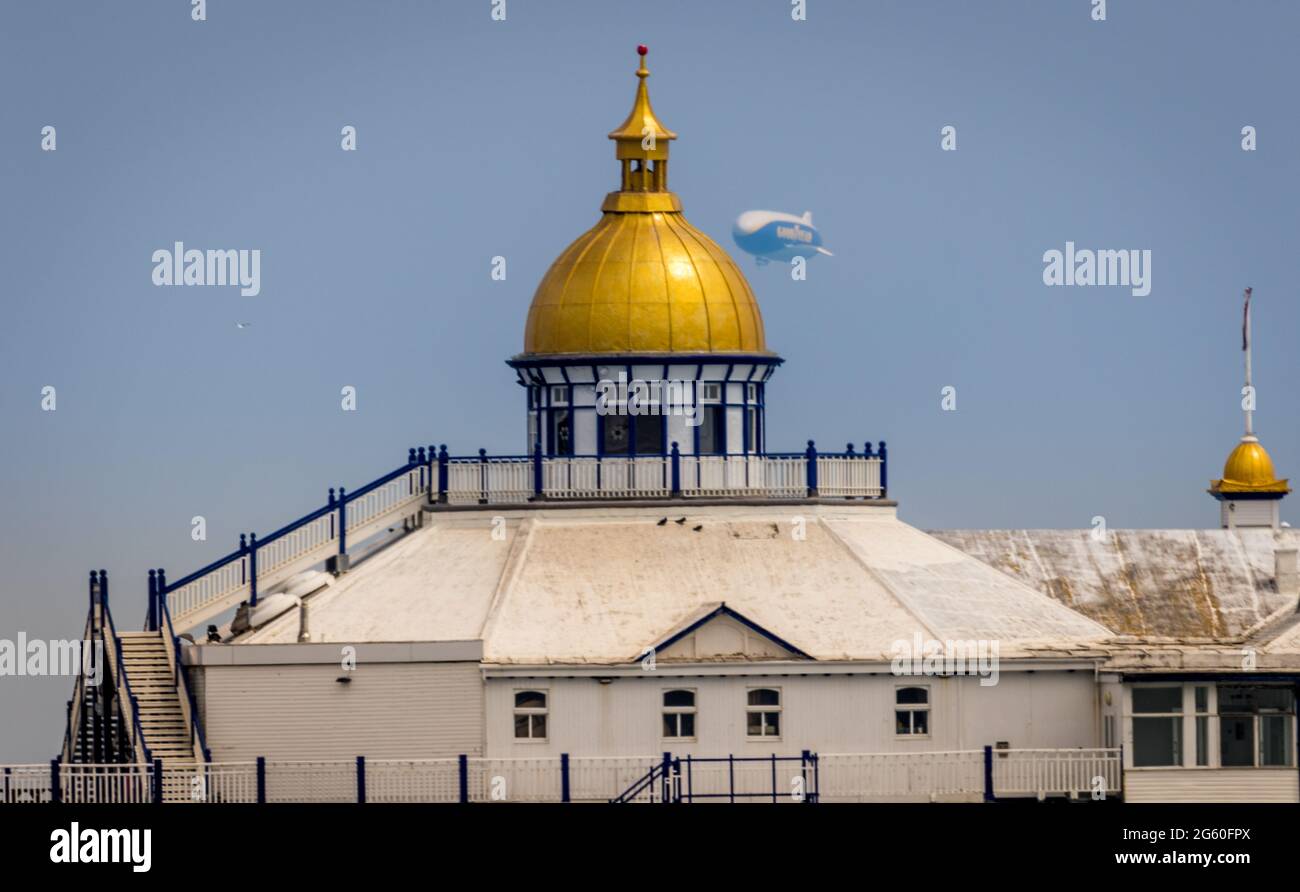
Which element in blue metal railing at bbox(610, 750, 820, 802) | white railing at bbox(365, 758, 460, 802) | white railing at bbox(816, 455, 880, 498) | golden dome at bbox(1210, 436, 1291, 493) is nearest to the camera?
white railing at bbox(365, 758, 460, 802)

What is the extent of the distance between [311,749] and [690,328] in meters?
13.3

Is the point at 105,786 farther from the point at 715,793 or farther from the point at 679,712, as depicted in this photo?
the point at 715,793

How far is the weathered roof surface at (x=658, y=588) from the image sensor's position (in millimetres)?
123312

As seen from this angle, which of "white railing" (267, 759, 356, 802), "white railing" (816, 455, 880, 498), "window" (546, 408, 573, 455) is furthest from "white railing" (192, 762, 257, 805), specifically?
"white railing" (816, 455, 880, 498)

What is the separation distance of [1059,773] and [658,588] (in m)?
9.46

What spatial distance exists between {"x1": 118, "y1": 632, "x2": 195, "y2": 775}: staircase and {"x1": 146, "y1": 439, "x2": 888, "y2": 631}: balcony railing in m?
2.50

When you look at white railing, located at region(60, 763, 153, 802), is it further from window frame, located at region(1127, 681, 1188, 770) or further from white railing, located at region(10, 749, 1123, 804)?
window frame, located at region(1127, 681, 1188, 770)

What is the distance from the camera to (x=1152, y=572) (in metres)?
135

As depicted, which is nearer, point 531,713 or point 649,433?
point 531,713

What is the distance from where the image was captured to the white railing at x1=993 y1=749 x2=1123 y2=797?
12069 centimetres

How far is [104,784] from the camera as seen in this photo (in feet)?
390

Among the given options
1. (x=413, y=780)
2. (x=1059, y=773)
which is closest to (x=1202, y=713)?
(x=1059, y=773)
